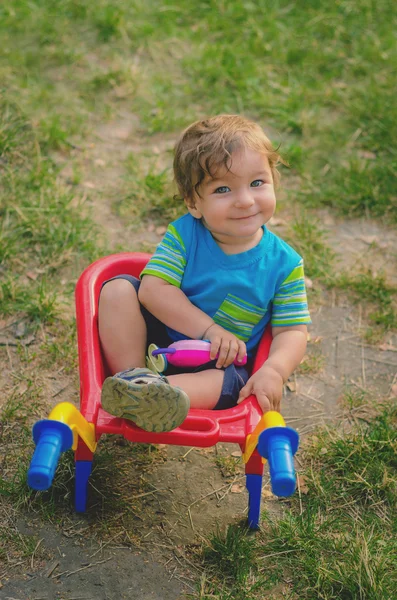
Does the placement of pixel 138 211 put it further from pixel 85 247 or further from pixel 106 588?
pixel 106 588

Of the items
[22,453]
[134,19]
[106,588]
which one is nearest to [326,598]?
[106,588]

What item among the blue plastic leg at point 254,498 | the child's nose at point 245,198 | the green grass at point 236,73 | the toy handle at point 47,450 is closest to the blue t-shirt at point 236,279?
the child's nose at point 245,198

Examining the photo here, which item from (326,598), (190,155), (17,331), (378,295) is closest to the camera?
(326,598)

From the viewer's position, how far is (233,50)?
5.22m

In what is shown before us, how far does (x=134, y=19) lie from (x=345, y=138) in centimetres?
190

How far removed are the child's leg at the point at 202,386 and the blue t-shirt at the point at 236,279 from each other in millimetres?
234

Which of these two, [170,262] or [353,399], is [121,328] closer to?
[170,262]

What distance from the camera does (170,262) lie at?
275 cm

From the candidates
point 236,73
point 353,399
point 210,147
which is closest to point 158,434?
point 210,147

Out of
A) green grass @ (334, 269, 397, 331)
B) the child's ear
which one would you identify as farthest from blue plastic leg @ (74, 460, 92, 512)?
green grass @ (334, 269, 397, 331)

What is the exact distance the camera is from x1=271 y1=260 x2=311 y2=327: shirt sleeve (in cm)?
271

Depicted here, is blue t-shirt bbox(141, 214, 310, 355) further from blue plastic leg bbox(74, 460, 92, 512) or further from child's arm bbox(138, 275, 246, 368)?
blue plastic leg bbox(74, 460, 92, 512)

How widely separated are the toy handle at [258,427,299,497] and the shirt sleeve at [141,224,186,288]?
803 mm

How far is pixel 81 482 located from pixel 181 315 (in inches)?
26.3
